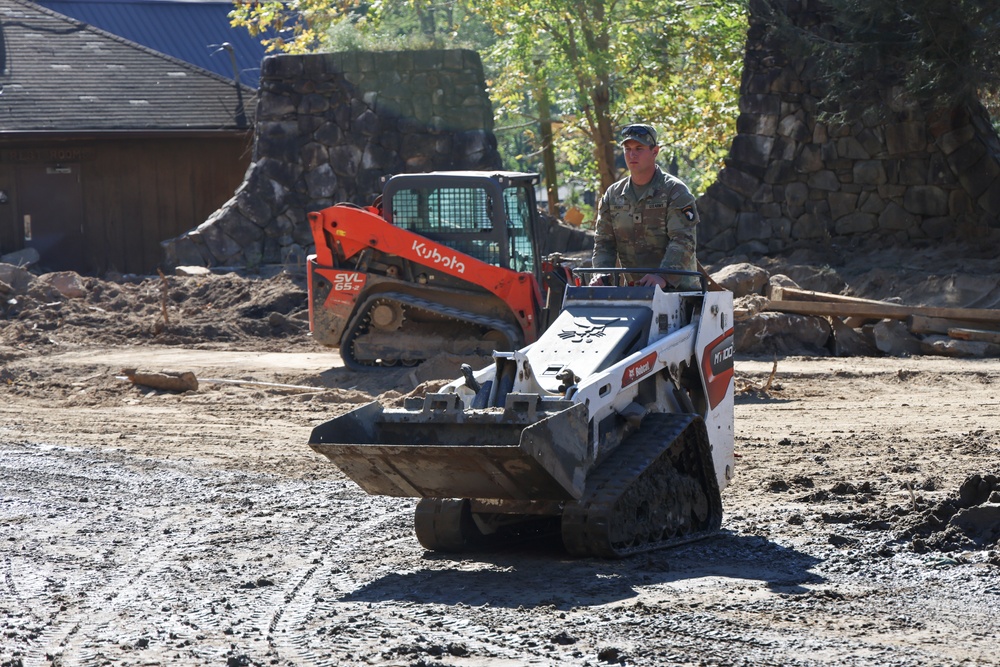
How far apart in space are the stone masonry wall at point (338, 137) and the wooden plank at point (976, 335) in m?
10.1

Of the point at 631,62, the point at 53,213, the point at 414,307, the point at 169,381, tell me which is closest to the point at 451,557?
the point at 169,381

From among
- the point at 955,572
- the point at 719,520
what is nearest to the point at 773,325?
the point at 719,520

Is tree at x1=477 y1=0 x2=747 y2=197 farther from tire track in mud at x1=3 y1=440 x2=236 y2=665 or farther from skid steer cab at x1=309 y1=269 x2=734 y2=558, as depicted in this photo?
skid steer cab at x1=309 y1=269 x2=734 y2=558

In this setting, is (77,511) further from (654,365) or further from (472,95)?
(472,95)

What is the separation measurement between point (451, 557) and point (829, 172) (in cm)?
1402

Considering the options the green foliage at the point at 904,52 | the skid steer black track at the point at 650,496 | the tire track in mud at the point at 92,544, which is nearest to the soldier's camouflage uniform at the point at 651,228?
the skid steer black track at the point at 650,496

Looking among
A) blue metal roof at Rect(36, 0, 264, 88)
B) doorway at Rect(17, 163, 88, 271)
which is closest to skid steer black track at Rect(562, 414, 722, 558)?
doorway at Rect(17, 163, 88, 271)

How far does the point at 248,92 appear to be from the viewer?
28.1 meters

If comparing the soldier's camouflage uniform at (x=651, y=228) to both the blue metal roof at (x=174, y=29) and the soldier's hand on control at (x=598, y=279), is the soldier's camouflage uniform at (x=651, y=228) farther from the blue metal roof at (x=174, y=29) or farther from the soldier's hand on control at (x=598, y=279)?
the blue metal roof at (x=174, y=29)

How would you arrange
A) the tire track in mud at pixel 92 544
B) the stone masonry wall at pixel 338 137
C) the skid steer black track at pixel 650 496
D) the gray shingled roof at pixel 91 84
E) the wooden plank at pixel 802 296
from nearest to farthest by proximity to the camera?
1. the tire track in mud at pixel 92 544
2. the skid steer black track at pixel 650 496
3. the wooden plank at pixel 802 296
4. the stone masonry wall at pixel 338 137
5. the gray shingled roof at pixel 91 84

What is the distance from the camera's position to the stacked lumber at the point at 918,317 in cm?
1490

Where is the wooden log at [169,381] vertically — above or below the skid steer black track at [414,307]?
below

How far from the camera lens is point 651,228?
802 cm

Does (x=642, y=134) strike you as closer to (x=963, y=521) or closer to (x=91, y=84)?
(x=963, y=521)
